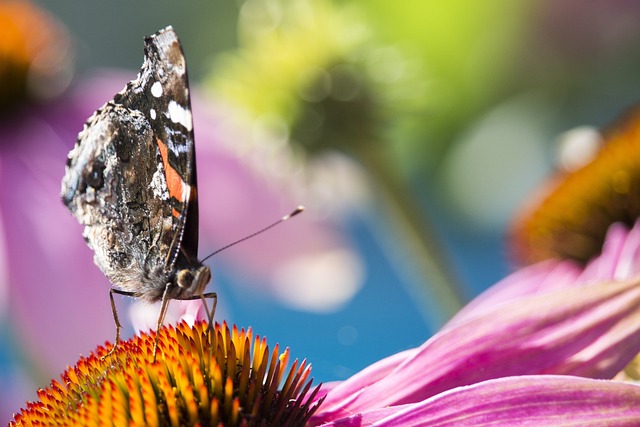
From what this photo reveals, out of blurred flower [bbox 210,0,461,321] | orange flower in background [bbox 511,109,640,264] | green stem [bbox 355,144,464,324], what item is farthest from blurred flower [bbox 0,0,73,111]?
orange flower in background [bbox 511,109,640,264]

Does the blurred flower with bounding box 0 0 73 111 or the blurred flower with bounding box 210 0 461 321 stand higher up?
the blurred flower with bounding box 0 0 73 111

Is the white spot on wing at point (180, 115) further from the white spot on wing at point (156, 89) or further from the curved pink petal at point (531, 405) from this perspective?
the curved pink petal at point (531, 405)

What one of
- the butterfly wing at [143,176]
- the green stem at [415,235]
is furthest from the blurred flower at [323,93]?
the butterfly wing at [143,176]

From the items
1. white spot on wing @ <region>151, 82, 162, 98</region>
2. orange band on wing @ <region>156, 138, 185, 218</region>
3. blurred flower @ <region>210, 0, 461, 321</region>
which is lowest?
orange band on wing @ <region>156, 138, 185, 218</region>

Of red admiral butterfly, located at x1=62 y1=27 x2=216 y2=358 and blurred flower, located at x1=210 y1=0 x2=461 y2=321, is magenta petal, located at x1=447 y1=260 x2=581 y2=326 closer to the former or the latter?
blurred flower, located at x1=210 y1=0 x2=461 y2=321

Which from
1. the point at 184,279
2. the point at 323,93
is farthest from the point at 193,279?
the point at 323,93

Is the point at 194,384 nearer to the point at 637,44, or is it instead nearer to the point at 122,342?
the point at 122,342

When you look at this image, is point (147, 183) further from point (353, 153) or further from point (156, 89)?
point (353, 153)
